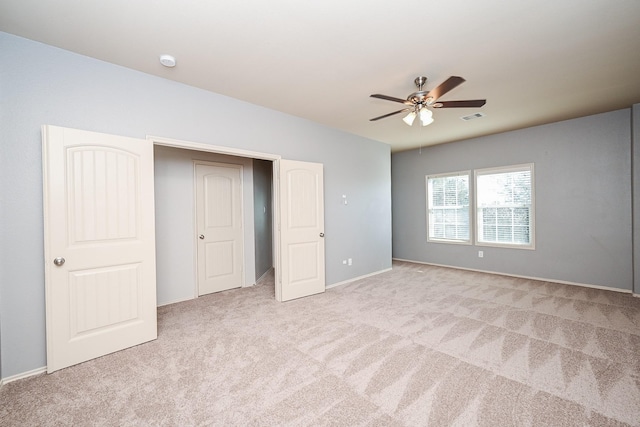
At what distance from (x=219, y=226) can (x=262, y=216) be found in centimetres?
127

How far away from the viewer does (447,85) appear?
239 centimetres

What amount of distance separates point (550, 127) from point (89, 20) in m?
6.38

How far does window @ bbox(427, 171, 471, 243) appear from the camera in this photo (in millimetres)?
5770

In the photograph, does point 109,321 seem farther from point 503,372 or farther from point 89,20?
point 503,372

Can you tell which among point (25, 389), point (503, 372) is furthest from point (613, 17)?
point (25, 389)

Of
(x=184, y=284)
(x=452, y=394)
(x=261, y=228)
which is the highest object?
(x=261, y=228)

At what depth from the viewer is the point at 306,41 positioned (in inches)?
91.6

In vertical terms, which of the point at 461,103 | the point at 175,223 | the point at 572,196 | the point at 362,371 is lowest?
the point at 362,371

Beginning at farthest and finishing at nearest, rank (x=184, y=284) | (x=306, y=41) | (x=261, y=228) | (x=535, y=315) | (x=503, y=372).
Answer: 1. (x=261, y=228)
2. (x=184, y=284)
3. (x=535, y=315)
4. (x=306, y=41)
5. (x=503, y=372)

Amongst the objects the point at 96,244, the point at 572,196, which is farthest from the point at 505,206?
the point at 96,244

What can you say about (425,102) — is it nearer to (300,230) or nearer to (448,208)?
(300,230)

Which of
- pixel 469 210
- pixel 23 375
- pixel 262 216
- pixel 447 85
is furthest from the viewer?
pixel 469 210

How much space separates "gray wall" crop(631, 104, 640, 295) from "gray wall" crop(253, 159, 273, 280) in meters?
5.86

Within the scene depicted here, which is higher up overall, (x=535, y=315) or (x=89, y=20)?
(x=89, y=20)
